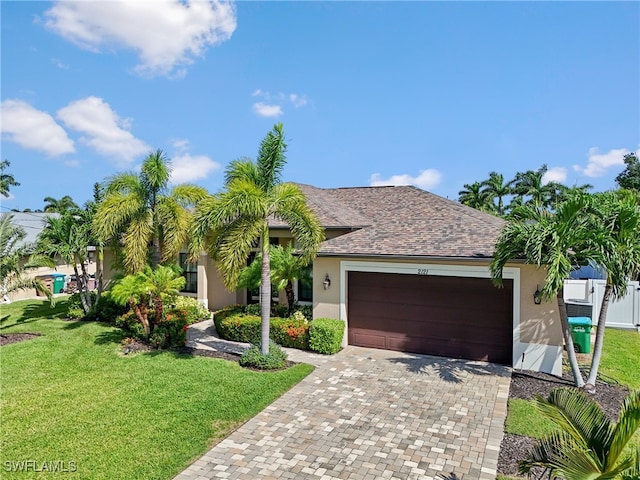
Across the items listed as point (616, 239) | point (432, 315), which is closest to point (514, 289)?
point (432, 315)

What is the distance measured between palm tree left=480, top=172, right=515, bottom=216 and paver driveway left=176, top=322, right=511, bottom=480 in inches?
1460

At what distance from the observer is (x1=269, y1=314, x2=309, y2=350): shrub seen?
12609 mm

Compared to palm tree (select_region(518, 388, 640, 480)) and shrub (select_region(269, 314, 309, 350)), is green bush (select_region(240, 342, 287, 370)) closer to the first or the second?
shrub (select_region(269, 314, 309, 350))

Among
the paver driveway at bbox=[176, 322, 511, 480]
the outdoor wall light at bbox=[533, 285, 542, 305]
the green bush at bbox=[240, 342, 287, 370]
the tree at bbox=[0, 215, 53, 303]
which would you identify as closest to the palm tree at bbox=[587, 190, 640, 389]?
the outdoor wall light at bbox=[533, 285, 542, 305]

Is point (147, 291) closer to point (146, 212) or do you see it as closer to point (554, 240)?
point (146, 212)

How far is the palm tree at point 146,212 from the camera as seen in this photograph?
43.9ft

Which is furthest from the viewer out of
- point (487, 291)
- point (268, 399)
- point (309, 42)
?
point (309, 42)

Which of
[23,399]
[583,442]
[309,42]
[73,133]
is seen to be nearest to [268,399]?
[23,399]

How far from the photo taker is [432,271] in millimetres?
11617

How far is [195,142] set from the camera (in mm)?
17375

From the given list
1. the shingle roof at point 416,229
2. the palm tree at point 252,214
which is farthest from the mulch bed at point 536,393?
the palm tree at point 252,214

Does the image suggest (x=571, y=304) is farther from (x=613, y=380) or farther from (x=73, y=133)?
(x=73, y=133)

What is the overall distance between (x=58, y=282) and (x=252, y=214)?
23.4m

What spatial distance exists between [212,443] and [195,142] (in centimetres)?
1364
